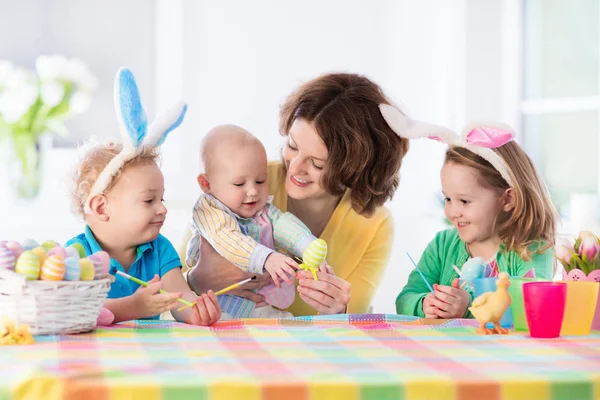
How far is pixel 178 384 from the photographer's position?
3.33 ft

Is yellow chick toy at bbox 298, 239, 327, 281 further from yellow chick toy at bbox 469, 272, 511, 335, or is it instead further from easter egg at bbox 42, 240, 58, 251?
easter egg at bbox 42, 240, 58, 251

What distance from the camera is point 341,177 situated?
7.18 feet

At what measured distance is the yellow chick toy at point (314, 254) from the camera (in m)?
1.71

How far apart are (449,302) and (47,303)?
2.68 ft

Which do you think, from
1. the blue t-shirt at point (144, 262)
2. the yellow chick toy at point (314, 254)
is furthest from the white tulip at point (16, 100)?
the yellow chick toy at point (314, 254)

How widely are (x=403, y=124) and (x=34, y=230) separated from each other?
8.13ft

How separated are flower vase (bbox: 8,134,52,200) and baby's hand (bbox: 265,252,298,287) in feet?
7.58

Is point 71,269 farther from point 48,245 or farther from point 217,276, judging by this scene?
point 217,276

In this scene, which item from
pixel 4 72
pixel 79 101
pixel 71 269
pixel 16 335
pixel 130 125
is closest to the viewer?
pixel 16 335

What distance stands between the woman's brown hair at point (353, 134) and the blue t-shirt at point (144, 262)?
18.9 inches

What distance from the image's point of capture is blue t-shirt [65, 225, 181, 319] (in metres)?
1.83

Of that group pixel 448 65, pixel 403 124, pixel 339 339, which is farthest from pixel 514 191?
pixel 448 65

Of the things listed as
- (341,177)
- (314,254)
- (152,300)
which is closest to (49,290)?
(152,300)

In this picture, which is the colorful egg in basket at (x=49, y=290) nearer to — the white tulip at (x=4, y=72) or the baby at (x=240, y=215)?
the baby at (x=240, y=215)
